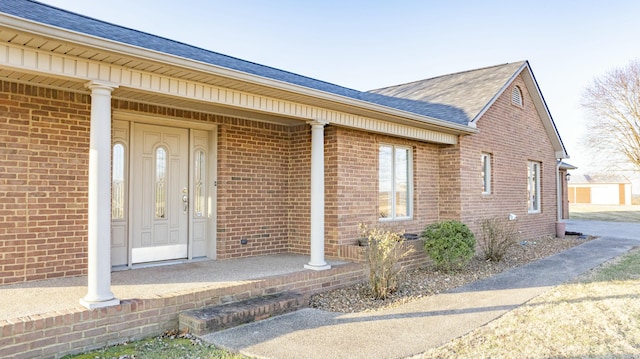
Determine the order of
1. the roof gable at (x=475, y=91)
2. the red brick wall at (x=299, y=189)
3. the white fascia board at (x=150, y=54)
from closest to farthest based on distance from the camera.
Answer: the white fascia board at (x=150, y=54) → the red brick wall at (x=299, y=189) → the roof gable at (x=475, y=91)

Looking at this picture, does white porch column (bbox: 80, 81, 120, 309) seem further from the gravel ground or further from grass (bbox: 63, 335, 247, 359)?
the gravel ground

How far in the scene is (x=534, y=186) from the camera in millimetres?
13805

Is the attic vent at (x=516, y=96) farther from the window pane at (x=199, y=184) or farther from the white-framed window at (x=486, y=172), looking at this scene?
the window pane at (x=199, y=184)

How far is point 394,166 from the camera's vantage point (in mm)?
9336

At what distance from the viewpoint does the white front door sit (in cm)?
659

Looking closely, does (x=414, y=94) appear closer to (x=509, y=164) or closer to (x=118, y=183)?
(x=509, y=164)

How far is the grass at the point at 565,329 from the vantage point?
4.18 m

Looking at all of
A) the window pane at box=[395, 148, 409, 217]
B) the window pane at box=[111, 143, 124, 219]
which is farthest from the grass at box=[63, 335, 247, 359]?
the window pane at box=[395, 148, 409, 217]

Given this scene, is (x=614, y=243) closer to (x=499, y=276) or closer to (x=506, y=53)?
(x=499, y=276)

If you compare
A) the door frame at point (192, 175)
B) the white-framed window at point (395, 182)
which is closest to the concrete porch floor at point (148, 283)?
the door frame at point (192, 175)

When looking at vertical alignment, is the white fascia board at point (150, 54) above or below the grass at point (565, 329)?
above

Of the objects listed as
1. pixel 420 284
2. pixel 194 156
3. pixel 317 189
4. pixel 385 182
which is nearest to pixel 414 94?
pixel 385 182

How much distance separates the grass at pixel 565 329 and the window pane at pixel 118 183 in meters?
4.86

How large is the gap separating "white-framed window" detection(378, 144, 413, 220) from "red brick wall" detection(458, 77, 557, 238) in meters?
1.40
